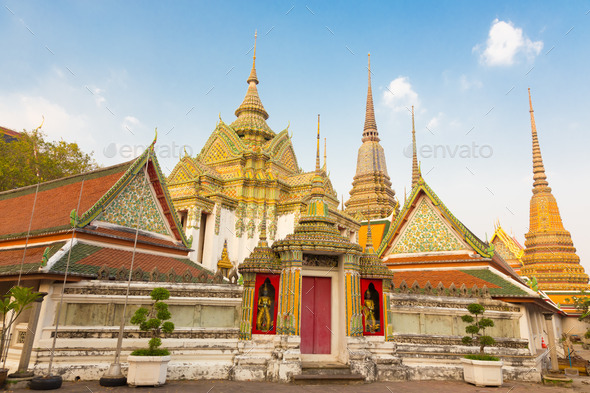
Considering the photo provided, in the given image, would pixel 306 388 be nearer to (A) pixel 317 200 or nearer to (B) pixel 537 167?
(A) pixel 317 200

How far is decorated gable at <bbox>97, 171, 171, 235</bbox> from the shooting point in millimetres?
11211

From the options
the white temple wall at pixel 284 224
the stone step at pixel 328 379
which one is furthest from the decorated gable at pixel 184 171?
the stone step at pixel 328 379

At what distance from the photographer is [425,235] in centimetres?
1470

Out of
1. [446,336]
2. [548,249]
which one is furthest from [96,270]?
[548,249]

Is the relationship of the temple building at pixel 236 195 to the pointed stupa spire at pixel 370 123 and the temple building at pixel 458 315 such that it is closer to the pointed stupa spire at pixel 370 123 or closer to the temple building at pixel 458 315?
the temple building at pixel 458 315

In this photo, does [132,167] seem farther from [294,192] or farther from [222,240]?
[294,192]

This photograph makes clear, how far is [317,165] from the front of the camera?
1144 cm

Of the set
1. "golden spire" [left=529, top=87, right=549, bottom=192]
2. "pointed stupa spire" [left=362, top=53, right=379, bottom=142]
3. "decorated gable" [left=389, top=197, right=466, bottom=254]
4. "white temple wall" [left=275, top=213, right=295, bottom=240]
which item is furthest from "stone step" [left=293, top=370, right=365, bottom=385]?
"pointed stupa spire" [left=362, top=53, right=379, bottom=142]

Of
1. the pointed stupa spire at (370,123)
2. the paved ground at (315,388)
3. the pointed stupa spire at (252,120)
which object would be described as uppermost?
the pointed stupa spire at (370,123)

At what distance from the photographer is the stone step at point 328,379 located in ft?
27.4

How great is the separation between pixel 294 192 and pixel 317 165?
519 inches

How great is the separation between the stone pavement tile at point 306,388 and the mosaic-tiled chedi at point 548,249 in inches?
747

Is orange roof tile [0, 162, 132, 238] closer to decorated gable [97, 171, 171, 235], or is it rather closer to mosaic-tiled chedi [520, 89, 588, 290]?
decorated gable [97, 171, 171, 235]

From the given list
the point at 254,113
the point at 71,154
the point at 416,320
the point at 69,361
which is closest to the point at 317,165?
the point at 416,320
